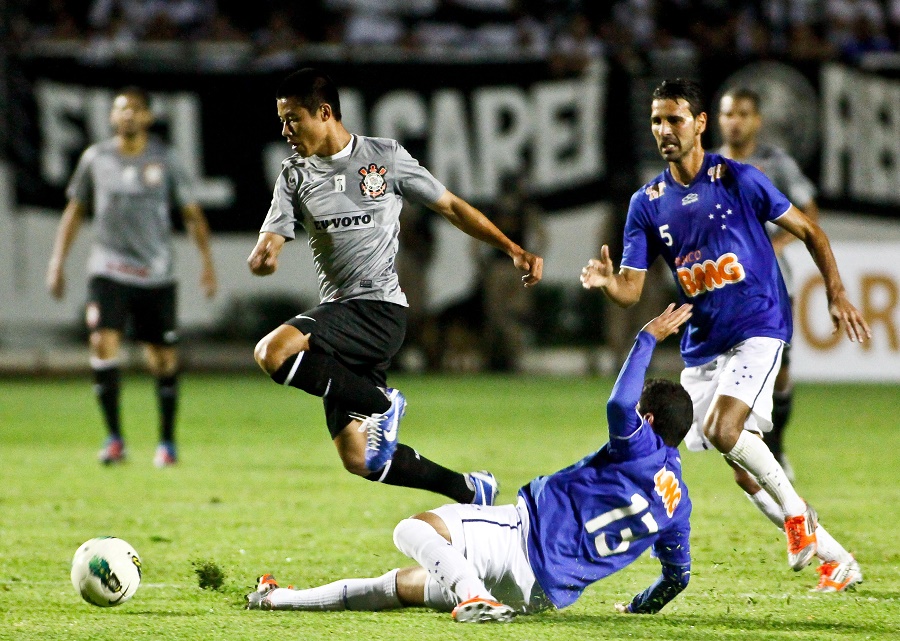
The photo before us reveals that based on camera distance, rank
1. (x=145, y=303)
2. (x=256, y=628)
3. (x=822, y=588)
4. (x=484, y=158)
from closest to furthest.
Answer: (x=256, y=628)
(x=822, y=588)
(x=145, y=303)
(x=484, y=158)

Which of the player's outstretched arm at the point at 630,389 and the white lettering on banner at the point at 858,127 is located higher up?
the player's outstretched arm at the point at 630,389

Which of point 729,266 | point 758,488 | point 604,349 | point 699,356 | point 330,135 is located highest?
point 330,135

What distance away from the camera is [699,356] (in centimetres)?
591

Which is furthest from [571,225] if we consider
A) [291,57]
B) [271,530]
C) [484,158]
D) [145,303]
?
[271,530]

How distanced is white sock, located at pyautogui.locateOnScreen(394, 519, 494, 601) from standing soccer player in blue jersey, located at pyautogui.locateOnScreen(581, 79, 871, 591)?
153cm

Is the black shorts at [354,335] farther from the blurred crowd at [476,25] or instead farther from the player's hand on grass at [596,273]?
the blurred crowd at [476,25]

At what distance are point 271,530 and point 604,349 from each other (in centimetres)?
1142

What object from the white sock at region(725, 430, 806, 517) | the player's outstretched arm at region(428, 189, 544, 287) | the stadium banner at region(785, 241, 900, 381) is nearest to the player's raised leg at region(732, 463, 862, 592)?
the white sock at region(725, 430, 806, 517)

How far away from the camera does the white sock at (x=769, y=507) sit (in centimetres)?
565

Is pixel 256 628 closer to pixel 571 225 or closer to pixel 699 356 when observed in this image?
pixel 699 356

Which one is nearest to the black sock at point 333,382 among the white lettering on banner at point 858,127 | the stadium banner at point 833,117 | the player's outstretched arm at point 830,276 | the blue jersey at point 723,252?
the blue jersey at point 723,252

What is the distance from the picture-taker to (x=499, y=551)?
4.51 meters

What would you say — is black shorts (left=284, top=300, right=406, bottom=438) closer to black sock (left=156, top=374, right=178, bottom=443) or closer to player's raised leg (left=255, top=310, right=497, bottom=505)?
player's raised leg (left=255, top=310, right=497, bottom=505)

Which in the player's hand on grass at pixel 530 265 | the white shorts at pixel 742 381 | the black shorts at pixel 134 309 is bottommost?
the black shorts at pixel 134 309
